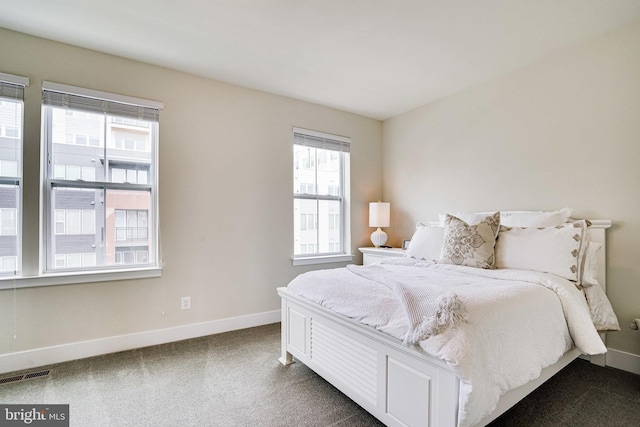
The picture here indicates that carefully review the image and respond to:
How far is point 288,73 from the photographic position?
9.86 ft

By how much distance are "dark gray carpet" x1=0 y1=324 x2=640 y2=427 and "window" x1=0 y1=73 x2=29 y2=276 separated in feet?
3.02

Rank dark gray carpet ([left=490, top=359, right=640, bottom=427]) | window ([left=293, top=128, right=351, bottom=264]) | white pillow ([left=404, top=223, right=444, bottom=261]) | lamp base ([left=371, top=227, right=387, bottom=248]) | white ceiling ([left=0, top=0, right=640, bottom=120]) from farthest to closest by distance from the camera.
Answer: lamp base ([left=371, top=227, right=387, bottom=248]) → window ([left=293, top=128, right=351, bottom=264]) → white pillow ([left=404, top=223, right=444, bottom=261]) → white ceiling ([left=0, top=0, right=640, bottom=120]) → dark gray carpet ([left=490, top=359, right=640, bottom=427])

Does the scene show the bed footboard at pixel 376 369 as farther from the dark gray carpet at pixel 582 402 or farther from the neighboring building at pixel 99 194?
the neighboring building at pixel 99 194

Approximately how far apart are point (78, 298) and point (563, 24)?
4320mm

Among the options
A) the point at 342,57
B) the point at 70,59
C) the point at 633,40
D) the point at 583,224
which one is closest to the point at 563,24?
the point at 633,40

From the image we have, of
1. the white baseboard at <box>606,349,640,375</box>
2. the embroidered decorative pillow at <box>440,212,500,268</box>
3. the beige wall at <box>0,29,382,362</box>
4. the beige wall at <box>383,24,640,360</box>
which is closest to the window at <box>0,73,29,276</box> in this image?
the beige wall at <box>0,29,382,362</box>

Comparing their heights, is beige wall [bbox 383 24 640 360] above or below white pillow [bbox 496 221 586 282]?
above

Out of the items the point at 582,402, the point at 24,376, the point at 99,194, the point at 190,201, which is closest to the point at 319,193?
the point at 190,201

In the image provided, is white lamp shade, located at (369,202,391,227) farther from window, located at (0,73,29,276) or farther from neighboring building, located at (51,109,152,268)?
window, located at (0,73,29,276)

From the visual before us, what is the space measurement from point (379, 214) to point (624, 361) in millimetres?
2544

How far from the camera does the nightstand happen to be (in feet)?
11.7

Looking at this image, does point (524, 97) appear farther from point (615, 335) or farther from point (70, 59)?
point (70, 59)

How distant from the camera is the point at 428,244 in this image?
2783mm

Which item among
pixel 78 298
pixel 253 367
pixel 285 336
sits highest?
pixel 78 298
